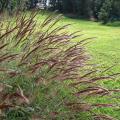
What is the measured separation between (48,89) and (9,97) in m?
0.78

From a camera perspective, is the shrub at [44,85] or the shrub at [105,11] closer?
the shrub at [44,85]

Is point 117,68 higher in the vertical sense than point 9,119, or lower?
lower

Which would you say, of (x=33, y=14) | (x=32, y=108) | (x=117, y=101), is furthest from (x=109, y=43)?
(x=32, y=108)

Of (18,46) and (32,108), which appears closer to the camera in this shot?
(32,108)

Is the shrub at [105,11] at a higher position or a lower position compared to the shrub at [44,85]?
lower

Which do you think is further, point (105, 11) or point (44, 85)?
point (105, 11)

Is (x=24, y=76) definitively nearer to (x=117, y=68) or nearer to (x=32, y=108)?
(x=32, y=108)

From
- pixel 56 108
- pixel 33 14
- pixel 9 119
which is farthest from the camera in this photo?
pixel 33 14

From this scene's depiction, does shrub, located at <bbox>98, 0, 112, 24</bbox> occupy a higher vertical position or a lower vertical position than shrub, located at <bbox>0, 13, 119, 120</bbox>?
lower

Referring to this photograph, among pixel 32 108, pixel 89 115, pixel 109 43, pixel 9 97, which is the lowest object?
pixel 109 43

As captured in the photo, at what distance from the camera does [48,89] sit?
3.91 m

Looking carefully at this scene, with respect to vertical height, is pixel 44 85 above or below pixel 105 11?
above

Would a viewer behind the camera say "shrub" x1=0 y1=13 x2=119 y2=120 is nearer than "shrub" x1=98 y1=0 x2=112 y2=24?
Yes

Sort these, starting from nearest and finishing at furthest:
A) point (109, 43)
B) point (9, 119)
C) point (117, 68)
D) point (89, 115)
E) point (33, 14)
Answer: point (9, 119) → point (89, 115) → point (33, 14) → point (117, 68) → point (109, 43)
